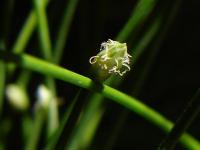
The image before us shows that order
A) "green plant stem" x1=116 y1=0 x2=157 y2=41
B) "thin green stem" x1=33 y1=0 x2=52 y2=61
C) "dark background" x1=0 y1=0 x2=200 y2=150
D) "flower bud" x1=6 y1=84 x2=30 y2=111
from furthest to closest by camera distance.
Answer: "dark background" x1=0 y1=0 x2=200 y2=150 → "flower bud" x1=6 y1=84 x2=30 y2=111 → "thin green stem" x1=33 y1=0 x2=52 y2=61 → "green plant stem" x1=116 y1=0 x2=157 y2=41

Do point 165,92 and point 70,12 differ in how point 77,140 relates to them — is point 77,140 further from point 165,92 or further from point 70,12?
point 165,92

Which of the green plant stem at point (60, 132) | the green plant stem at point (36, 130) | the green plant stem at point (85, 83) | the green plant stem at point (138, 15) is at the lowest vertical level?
the green plant stem at point (36, 130)

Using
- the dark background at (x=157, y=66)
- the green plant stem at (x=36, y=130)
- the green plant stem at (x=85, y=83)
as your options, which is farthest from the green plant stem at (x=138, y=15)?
the dark background at (x=157, y=66)

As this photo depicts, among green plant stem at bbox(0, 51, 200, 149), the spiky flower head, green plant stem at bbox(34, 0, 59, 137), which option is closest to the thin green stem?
green plant stem at bbox(34, 0, 59, 137)

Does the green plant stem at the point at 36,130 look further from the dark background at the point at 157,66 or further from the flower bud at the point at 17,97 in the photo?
the dark background at the point at 157,66

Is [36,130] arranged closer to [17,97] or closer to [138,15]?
[17,97]

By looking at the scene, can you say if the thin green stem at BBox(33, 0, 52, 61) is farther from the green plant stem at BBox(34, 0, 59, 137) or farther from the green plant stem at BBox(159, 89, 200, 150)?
the green plant stem at BBox(159, 89, 200, 150)
